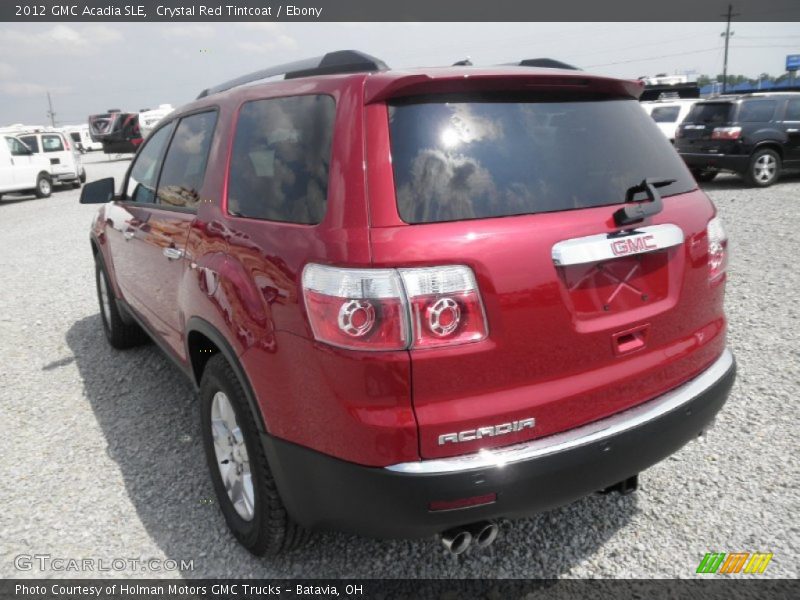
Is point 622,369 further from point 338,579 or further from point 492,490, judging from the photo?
point 338,579

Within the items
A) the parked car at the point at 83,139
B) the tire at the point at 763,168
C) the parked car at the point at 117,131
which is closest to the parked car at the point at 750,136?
the tire at the point at 763,168

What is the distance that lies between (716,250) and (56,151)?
22.0 metres

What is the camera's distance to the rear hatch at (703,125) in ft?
38.2

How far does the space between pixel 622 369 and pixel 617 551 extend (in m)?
0.91

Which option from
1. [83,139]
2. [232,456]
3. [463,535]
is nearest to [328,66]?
[232,456]

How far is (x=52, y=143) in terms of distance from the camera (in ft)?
65.6

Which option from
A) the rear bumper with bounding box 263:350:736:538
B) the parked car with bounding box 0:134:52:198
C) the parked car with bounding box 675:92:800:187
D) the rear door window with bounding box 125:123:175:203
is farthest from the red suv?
the parked car with bounding box 0:134:52:198

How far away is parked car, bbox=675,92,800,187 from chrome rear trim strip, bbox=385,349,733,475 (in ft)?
35.7

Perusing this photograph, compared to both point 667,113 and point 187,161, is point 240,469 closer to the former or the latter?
point 187,161

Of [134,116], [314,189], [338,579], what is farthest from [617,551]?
[134,116]

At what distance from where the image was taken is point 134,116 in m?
38.3

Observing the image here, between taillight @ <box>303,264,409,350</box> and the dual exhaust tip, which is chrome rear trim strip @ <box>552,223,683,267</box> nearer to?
taillight @ <box>303,264,409,350</box>

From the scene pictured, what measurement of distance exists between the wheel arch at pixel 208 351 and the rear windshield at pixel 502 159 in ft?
2.93

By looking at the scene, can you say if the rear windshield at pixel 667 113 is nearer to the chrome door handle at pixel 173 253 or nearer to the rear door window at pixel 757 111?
the rear door window at pixel 757 111
